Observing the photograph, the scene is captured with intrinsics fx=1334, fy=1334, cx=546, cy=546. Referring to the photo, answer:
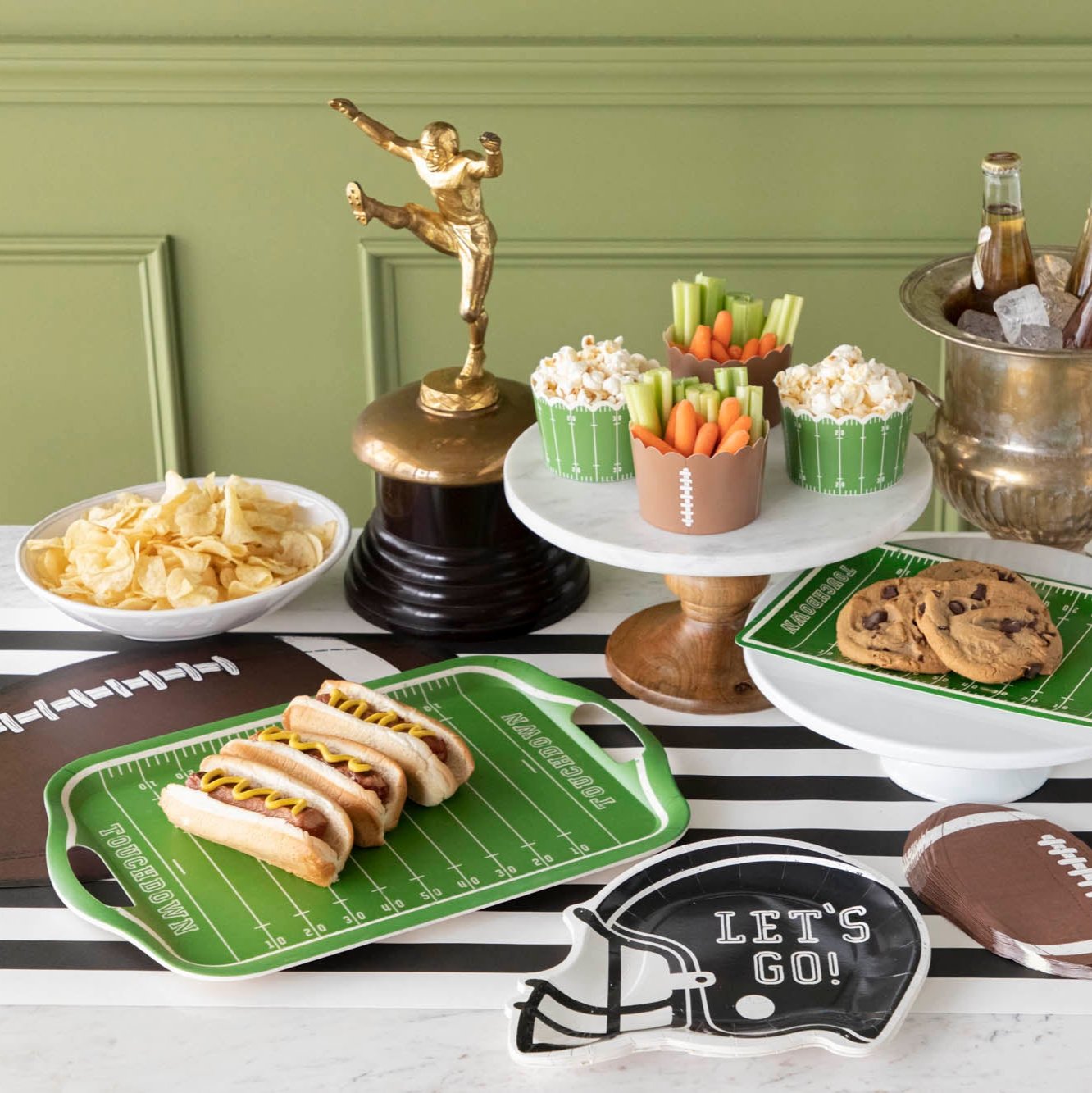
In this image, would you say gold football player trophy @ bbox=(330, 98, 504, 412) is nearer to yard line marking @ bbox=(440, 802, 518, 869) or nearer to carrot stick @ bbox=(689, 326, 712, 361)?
carrot stick @ bbox=(689, 326, 712, 361)

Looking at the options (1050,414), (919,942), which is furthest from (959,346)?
(919,942)

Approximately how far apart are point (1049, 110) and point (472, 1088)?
1.77 m

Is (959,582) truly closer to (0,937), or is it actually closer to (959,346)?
(959,346)

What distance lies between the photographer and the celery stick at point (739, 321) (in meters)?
1.26

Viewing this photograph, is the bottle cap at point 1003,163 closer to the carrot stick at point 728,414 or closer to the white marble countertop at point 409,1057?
the carrot stick at point 728,414

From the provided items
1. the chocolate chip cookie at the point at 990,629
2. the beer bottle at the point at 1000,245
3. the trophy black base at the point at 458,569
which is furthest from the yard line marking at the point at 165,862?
the beer bottle at the point at 1000,245

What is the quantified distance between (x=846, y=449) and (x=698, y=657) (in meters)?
0.23

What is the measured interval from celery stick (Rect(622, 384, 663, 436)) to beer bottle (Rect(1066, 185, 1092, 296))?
1.54 feet

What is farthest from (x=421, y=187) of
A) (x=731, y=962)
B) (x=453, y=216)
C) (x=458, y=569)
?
(x=731, y=962)

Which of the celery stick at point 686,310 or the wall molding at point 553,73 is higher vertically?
the wall molding at point 553,73

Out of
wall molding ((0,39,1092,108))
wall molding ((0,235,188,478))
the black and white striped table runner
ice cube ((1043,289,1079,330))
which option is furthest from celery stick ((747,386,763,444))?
wall molding ((0,235,188,478))

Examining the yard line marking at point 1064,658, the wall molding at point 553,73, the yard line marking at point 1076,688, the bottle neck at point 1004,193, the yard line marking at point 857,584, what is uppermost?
the wall molding at point 553,73

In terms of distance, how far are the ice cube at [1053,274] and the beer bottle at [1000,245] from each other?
2cm

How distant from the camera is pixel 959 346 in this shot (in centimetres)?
124
